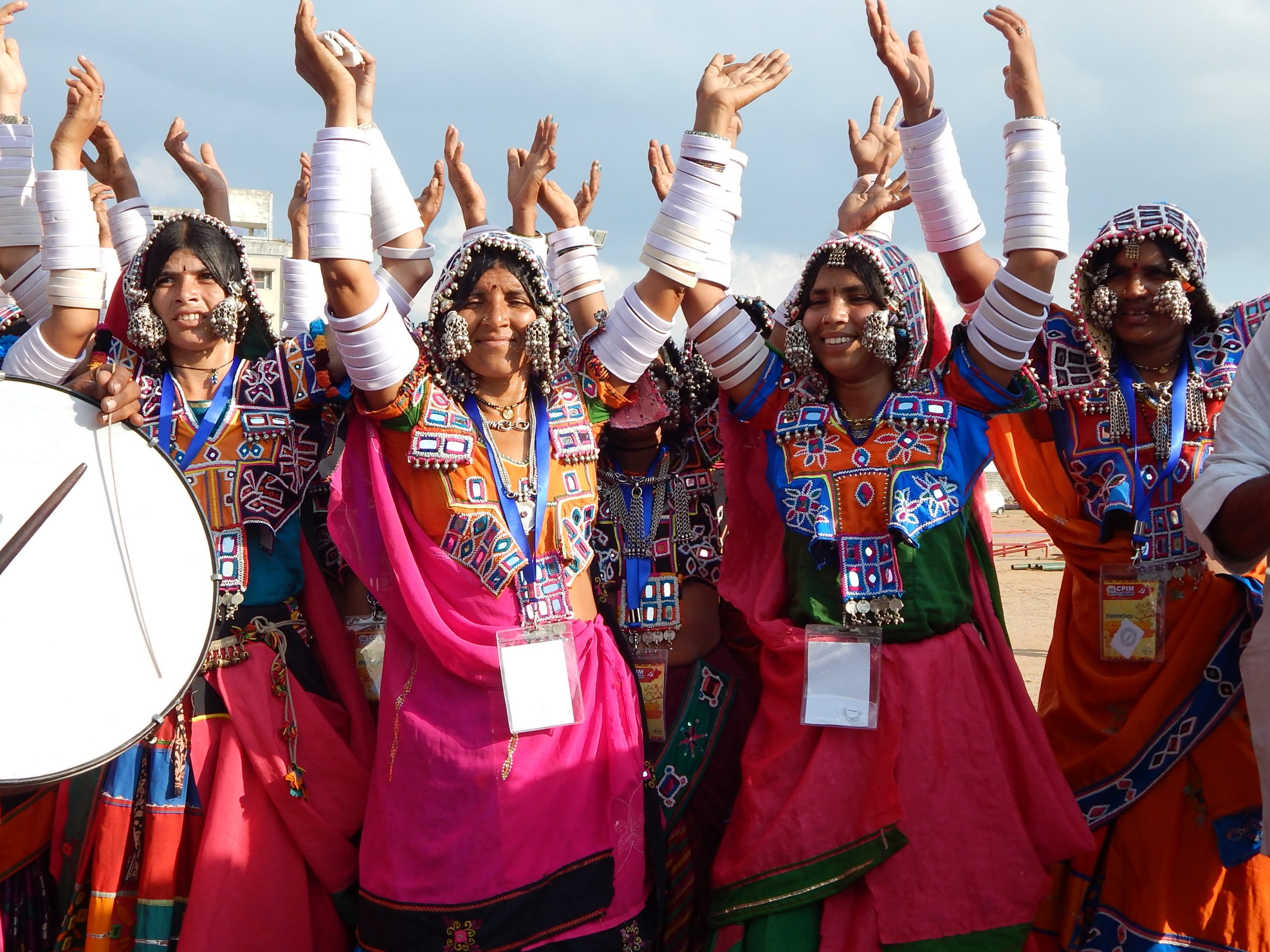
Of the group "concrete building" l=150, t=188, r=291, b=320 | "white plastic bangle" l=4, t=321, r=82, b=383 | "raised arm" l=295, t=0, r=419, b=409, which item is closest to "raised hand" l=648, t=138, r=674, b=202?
"raised arm" l=295, t=0, r=419, b=409

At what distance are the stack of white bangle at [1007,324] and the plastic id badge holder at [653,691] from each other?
4.91ft

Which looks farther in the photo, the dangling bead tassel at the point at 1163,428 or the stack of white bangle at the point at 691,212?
the dangling bead tassel at the point at 1163,428

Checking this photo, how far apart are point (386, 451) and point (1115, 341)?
248 cm

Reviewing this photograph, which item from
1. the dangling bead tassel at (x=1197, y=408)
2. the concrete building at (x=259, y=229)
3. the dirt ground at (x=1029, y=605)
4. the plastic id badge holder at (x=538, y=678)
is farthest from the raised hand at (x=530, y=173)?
the concrete building at (x=259, y=229)

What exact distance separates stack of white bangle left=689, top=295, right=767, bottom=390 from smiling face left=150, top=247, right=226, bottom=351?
1.58 metres

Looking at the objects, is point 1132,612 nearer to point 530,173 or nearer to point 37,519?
point 530,173

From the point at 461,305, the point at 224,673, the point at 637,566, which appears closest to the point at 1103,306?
the point at 637,566

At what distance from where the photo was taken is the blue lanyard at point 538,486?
374 centimetres

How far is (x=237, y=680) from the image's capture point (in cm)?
384

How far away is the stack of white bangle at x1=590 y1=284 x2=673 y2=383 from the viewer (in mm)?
3816

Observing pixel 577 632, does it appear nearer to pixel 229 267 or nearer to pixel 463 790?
pixel 463 790

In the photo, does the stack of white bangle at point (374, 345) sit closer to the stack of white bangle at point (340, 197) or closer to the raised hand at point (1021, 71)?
the stack of white bangle at point (340, 197)

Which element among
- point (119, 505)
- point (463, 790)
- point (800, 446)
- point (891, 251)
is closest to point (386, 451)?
point (119, 505)

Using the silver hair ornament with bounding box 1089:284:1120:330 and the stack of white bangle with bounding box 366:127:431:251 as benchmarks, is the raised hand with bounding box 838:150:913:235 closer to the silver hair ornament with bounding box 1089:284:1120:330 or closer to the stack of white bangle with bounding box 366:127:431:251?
the silver hair ornament with bounding box 1089:284:1120:330
